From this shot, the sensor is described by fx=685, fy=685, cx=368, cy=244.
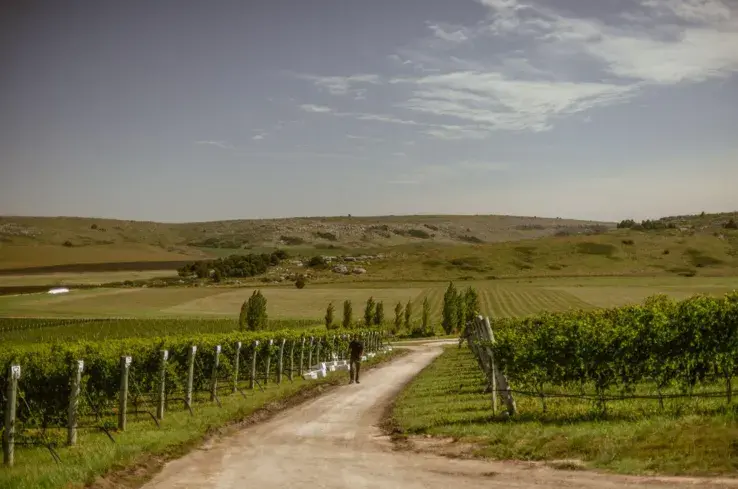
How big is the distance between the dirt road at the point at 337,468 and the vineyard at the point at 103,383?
10.4 ft

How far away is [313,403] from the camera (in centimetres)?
2550

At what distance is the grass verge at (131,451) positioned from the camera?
12.6 m

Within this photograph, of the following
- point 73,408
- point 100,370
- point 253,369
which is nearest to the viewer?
point 73,408

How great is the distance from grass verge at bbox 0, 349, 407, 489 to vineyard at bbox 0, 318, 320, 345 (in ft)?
141

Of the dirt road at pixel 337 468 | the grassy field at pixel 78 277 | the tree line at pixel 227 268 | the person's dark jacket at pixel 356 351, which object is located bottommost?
the grassy field at pixel 78 277

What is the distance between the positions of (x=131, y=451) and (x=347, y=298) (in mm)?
101996

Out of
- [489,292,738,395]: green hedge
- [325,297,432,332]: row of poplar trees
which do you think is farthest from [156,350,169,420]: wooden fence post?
[325,297,432,332]: row of poplar trees

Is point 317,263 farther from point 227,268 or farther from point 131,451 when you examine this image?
point 131,451

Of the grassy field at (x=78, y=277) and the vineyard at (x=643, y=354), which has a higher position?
the vineyard at (x=643, y=354)

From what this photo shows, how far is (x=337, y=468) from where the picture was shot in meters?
13.6

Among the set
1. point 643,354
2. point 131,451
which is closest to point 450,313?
point 643,354

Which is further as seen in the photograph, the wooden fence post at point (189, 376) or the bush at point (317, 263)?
the bush at point (317, 263)

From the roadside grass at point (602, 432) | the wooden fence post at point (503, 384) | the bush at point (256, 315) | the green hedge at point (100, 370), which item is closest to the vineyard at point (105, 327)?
the bush at point (256, 315)

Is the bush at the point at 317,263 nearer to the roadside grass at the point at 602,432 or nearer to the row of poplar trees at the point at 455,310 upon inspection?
the row of poplar trees at the point at 455,310
